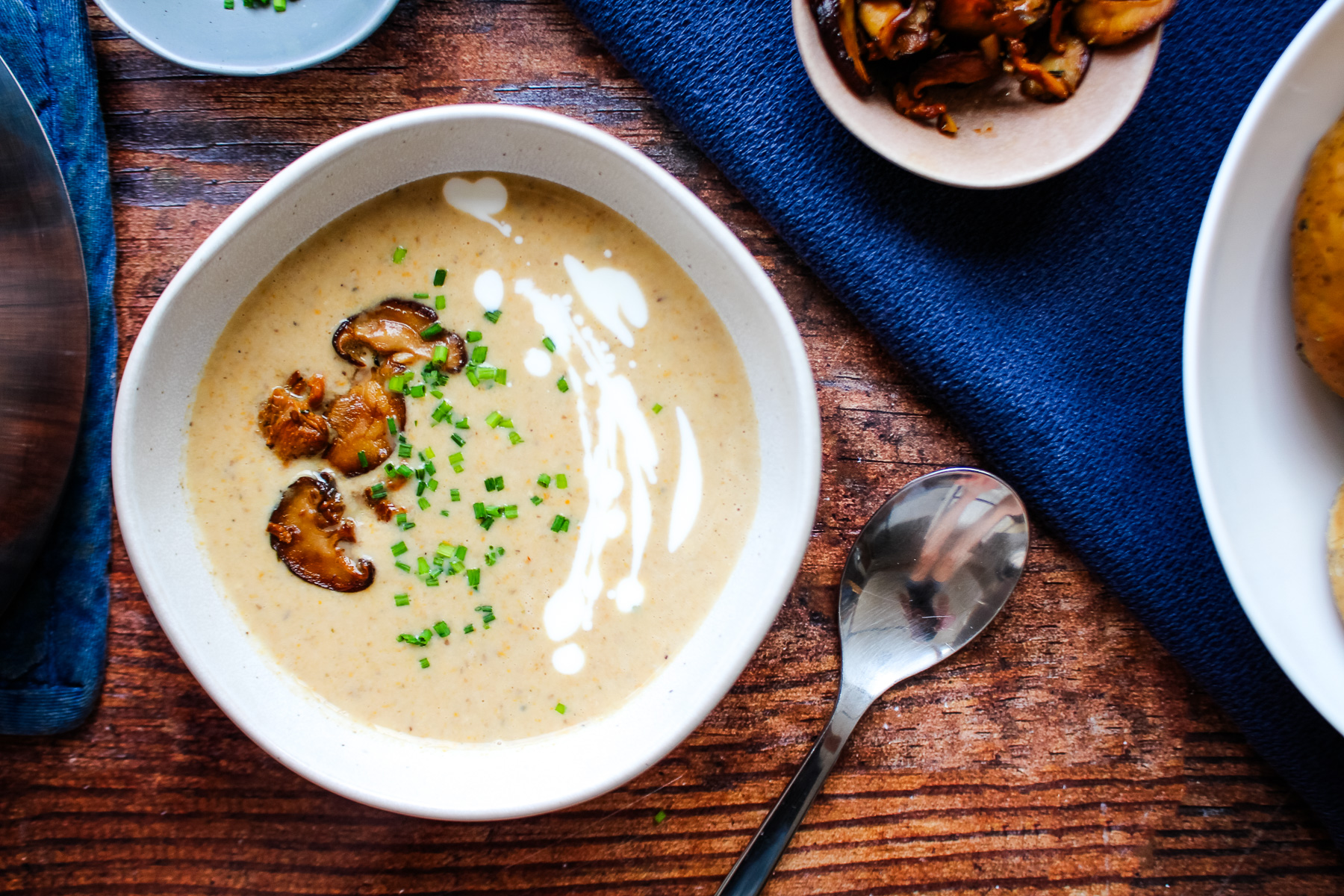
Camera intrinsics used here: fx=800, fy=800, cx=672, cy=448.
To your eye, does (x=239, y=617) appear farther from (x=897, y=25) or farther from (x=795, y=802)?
(x=897, y=25)

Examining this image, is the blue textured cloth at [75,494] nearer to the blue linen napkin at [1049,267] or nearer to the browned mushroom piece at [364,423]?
the browned mushroom piece at [364,423]

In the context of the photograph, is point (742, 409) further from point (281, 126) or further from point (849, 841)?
point (281, 126)

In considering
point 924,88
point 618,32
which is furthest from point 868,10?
point 618,32

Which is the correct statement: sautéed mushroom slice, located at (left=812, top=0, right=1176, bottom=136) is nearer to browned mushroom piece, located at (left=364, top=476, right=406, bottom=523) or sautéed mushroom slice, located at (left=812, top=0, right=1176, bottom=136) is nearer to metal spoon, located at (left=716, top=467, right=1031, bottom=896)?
metal spoon, located at (left=716, top=467, right=1031, bottom=896)

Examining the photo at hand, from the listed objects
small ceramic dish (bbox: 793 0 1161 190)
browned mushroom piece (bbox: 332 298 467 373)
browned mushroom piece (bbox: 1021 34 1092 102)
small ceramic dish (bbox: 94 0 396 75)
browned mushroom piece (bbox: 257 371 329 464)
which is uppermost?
browned mushroom piece (bbox: 1021 34 1092 102)

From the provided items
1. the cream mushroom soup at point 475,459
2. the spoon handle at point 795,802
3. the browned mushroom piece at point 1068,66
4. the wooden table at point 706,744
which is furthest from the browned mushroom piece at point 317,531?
the browned mushroom piece at point 1068,66

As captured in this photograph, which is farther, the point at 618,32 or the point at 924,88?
the point at 618,32

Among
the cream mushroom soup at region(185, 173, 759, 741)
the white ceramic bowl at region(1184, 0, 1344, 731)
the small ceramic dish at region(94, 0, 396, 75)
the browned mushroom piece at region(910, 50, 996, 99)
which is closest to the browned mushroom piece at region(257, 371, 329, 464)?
the cream mushroom soup at region(185, 173, 759, 741)

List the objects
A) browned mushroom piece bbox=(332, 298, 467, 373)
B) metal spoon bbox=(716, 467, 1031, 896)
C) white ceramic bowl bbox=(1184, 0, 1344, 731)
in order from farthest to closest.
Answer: metal spoon bbox=(716, 467, 1031, 896) < browned mushroom piece bbox=(332, 298, 467, 373) < white ceramic bowl bbox=(1184, 0, 1344, 731)
